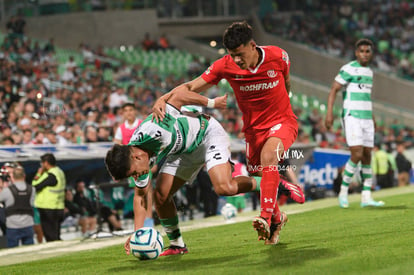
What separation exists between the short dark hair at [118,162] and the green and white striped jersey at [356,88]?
6790 millimetres

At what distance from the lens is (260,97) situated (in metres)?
8.80

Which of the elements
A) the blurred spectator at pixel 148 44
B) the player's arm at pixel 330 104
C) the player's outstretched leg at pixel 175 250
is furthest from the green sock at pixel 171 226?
the blurred spectator at pixel 148 44

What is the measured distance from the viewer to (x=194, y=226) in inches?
560

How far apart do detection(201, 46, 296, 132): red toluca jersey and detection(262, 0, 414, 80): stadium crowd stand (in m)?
29.2

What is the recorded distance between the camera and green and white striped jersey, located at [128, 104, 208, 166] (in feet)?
26.0

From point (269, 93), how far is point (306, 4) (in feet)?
112

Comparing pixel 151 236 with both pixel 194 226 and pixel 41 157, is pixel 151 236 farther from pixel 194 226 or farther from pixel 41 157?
pixel 41 157

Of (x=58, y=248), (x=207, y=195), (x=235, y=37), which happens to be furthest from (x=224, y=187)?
(x=207, y=195)

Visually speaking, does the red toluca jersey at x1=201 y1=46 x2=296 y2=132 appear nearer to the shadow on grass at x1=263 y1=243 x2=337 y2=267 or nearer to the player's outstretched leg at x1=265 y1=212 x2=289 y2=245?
the player's outstretched leg at x1=265 y1=212 x2=289 y2=245

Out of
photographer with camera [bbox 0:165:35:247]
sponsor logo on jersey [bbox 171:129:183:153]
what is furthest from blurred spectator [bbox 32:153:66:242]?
sponsor logo on jersey [bbox 171:129:183:153]

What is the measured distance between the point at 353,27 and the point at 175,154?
110ft

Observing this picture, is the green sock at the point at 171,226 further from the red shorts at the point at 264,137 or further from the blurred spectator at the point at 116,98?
the blurred spectator at the point at 116,98

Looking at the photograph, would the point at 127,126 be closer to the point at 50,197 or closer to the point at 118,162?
the point at 50,197

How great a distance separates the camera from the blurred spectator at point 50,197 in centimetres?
1514
